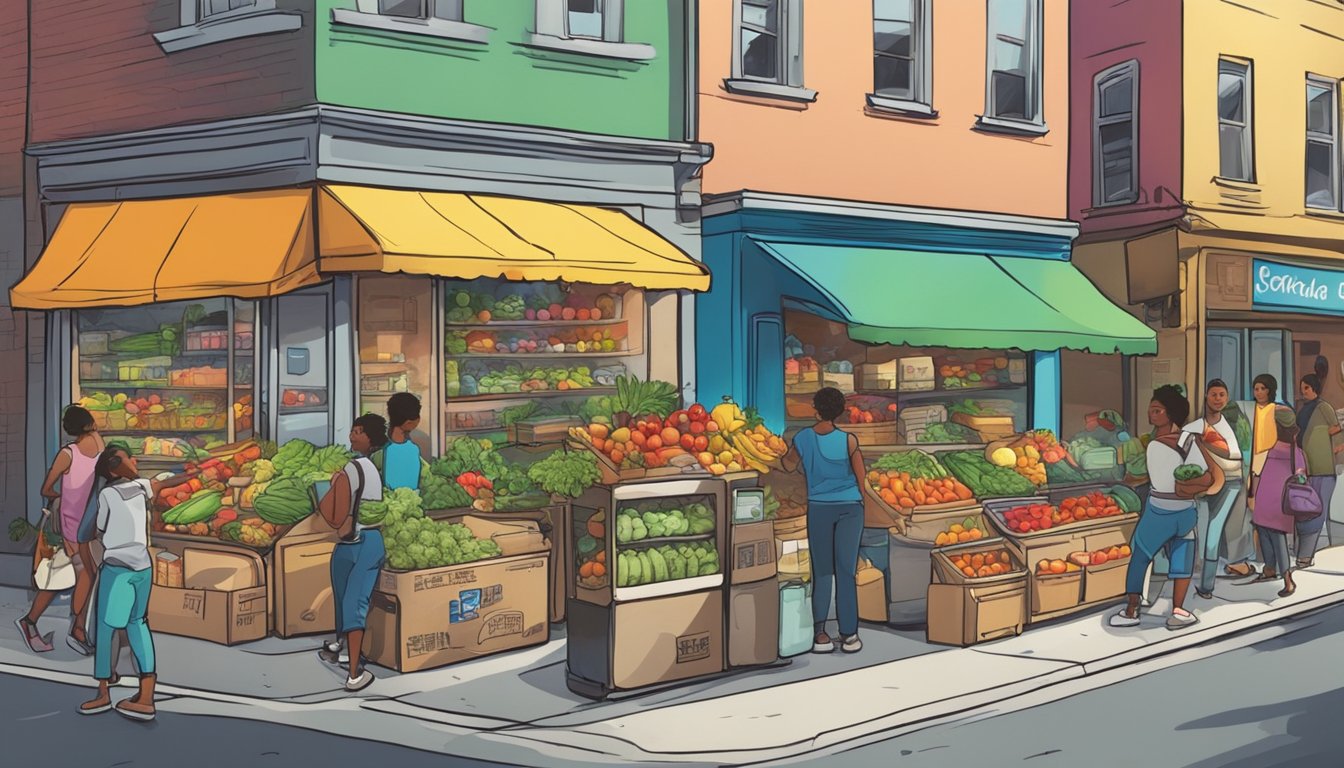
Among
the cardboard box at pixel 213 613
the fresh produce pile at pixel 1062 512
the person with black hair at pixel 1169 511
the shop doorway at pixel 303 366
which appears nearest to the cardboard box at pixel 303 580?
the cardboard box at pixel 213 613

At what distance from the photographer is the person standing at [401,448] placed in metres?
9.52

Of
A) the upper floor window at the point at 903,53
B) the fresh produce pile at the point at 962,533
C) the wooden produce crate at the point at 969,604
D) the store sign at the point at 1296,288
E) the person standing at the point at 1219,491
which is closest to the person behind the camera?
the wooden produce crate at the point at 969,604

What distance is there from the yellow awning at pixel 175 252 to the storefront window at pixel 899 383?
226 inches

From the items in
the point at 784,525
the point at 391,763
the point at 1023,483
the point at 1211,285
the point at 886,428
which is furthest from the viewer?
the point at 1211,285

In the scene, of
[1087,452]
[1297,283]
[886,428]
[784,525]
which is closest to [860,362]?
[886,428]

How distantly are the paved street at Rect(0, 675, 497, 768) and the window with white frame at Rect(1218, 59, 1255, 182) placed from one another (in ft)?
49.7

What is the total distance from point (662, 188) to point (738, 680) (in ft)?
19.3

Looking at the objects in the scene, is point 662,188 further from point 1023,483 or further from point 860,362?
point 1023,483

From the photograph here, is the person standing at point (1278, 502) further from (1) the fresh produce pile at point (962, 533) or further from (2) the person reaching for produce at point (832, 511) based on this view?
(2) the person reaching for produce at point (832, 511)

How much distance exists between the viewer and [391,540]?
9453 millimetres

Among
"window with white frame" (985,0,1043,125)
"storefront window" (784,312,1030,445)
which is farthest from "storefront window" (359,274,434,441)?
"window with white frame" (985,0,1043,125)

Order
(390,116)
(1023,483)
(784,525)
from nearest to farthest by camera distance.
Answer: (784,525) → (390,116) → (1023,483)

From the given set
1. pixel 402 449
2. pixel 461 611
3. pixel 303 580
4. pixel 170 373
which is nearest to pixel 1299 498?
pixel 461 611

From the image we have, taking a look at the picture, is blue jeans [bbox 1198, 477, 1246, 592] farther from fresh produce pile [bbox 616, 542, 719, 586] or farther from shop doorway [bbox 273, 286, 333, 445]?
shop doorway [bbox 273, 286, 333, 445]
